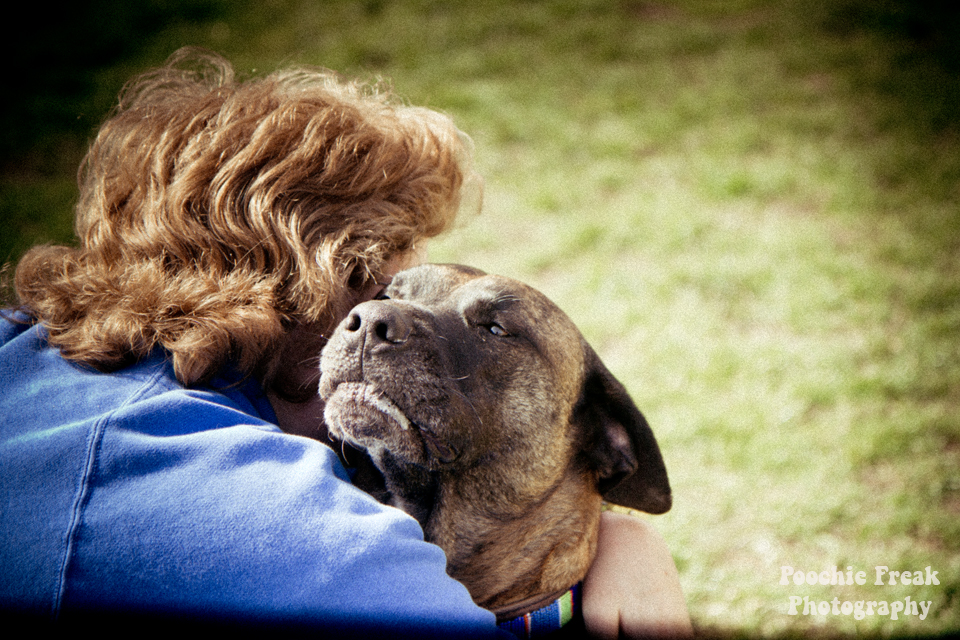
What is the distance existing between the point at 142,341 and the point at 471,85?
5888 millimetres

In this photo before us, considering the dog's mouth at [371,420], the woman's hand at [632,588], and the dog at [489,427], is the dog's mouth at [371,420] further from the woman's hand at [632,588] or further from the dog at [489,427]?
the woman's hand at [632,588]

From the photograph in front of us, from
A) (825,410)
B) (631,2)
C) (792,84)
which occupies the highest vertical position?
(631,2)

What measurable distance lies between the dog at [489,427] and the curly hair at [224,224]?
0.89 ft

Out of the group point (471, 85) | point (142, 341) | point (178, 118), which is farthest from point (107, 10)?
point (142, 341)

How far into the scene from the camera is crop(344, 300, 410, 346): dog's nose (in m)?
2.11

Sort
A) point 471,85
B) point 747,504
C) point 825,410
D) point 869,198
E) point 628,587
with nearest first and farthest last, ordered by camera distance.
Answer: point 628,587, point 747,504, point 825,410, point 869,198, point 471,85

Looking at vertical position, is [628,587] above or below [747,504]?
above

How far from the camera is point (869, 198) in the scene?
5.95 metres

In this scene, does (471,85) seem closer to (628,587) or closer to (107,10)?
(107,10)

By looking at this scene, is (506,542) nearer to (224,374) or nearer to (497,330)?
(497,330)

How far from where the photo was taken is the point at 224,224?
2.22m

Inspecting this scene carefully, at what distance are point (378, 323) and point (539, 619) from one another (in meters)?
1.26

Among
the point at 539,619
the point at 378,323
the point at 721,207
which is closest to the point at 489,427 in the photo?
the point at 378,323

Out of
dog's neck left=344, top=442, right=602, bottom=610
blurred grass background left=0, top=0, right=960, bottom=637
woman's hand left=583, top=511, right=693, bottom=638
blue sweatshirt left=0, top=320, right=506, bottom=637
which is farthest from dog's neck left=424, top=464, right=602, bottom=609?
blurred grass background left=0, top=0, right=960, bottom=637
